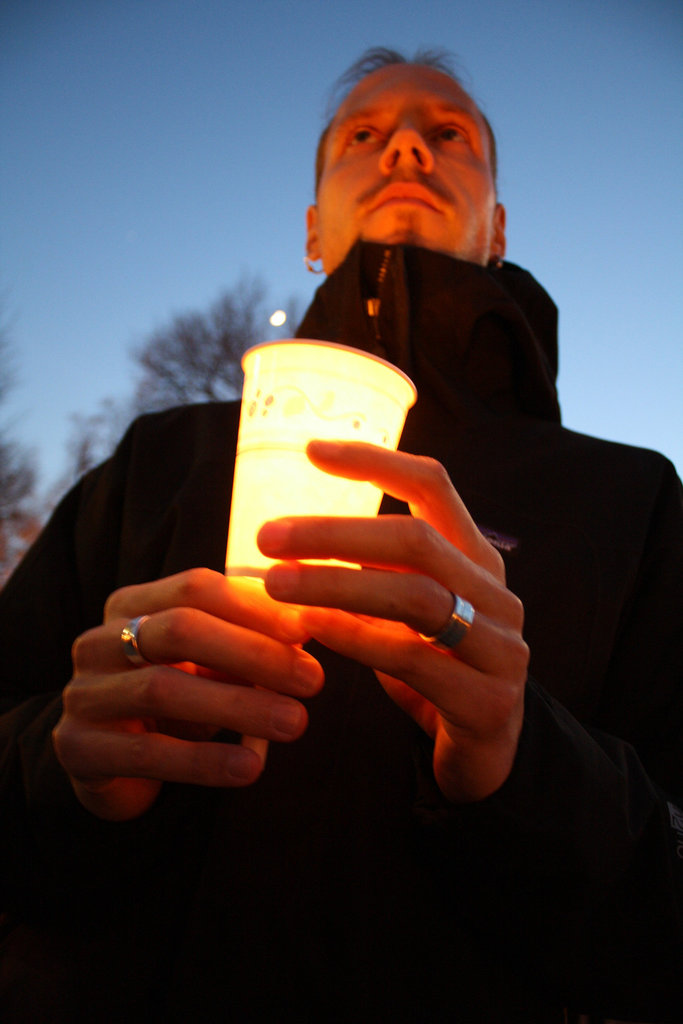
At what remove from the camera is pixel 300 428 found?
96 centimetres

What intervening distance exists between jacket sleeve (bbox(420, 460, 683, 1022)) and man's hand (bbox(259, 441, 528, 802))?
6.2 inches

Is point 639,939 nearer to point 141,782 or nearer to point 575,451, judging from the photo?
point 141,782

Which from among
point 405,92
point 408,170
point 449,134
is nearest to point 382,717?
point 408,170

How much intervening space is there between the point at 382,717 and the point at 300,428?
886 mm

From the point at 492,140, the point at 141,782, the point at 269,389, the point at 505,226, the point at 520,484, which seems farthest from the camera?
the point at 505,226

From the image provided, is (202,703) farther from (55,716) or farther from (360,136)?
(360,136)

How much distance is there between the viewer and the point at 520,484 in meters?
1.78

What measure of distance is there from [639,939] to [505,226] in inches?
124

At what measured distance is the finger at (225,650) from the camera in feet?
2.85

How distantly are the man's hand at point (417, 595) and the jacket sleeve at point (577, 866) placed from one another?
0.16 meters

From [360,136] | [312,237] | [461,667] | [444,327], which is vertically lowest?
[461,667]

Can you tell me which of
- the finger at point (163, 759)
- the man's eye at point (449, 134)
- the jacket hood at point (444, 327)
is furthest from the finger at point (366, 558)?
the man's eye at point (449, 134)

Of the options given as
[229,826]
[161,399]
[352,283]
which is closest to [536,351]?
[352,283]

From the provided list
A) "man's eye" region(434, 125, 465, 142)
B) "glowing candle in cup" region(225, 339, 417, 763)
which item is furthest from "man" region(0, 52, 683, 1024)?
"man's eye" region(434, 125, 465, 142)
